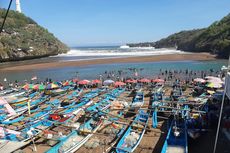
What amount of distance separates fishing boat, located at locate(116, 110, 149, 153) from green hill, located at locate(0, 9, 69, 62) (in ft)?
233

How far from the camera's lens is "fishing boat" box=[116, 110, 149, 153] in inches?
568

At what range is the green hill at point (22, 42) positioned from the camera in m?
84.4

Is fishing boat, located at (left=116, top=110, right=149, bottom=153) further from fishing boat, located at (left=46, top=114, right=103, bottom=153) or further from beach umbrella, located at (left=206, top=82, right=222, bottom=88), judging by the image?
beach umbrella, located at (left=206, top=82, right=222, bottom=88)

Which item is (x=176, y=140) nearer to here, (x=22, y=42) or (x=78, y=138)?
(x=78, y=138)

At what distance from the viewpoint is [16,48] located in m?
87.0

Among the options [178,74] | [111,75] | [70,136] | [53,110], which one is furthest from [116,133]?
[178,74]

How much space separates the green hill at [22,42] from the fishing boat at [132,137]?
71.1 m

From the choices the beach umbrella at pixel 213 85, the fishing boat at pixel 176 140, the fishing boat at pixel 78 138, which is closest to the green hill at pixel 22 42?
the beach umbrella at pixel 213 85

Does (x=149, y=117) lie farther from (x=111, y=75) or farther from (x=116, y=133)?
(x=111, y=75)

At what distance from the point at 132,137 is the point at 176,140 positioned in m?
2.78

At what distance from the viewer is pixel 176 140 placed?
1509cm

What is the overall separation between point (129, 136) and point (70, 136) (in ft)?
12.5

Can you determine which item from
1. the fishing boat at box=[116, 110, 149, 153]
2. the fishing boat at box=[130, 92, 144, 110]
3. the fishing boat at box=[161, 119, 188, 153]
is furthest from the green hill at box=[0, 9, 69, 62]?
the fishing boat at box=[161, 119, 188, 153]

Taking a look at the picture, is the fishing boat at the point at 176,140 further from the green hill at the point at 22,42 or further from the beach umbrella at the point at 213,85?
the green hill at the point at 22,42
